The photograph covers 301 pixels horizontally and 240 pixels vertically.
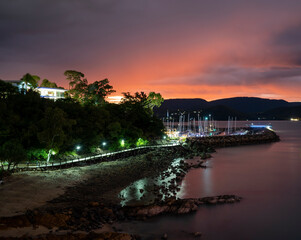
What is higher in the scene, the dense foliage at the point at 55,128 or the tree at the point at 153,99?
the tree at the point at 153,99

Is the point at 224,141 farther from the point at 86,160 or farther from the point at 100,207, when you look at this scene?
the point at 100,207

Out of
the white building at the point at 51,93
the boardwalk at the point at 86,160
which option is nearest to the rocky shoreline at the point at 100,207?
the boardwalk at the point at 86,160

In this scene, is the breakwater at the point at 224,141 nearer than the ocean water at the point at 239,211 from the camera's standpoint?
No

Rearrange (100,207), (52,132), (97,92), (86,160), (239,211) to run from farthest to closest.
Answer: (97,92) → (86,160) → (52,132) → (239,211) → (100,207)

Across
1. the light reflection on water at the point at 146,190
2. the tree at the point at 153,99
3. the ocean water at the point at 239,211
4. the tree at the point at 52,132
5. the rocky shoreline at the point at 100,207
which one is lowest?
the ocean water at the point at 239,211

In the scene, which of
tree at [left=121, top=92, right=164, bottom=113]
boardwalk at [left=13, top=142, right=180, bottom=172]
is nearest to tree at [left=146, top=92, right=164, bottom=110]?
tree at [left=121, top=92, right=164, bottom=113]

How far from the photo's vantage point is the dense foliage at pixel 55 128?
21.5 m

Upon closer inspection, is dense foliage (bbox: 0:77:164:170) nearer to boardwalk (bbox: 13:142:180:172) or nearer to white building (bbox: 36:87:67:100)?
boardwalk (bbox: 13:142:180:172)

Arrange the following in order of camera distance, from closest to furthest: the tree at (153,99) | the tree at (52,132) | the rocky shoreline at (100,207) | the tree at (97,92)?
1. the rocky shoreline at (100,207)
2. the tree at (52,132)
3. the tree at (97,92)
4. the tree at (153,99)

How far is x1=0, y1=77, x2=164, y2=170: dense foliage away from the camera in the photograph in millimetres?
21484

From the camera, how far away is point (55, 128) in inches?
845

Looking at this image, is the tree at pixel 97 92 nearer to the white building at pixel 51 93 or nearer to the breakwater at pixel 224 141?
the white building at pixel 51 93

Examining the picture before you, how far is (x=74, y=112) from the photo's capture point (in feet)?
95.0

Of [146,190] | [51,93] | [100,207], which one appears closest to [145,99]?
[51,93]
